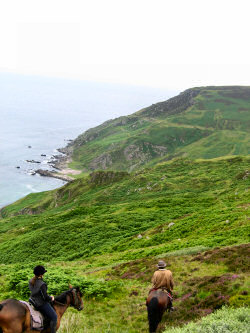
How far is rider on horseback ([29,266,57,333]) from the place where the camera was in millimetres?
10828

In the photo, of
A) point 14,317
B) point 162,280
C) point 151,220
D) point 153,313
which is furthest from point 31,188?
point 14,317

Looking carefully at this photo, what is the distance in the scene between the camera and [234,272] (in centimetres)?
1703

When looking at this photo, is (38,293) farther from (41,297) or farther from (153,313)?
(153,313)

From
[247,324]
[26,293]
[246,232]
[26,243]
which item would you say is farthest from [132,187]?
[247,324]

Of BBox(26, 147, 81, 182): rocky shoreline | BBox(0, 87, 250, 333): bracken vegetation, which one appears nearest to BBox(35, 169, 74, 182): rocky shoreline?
BBox(26, 147, 81, 182): rocky shoreline

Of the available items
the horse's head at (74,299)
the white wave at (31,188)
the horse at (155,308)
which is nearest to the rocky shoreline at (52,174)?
the white wave at (31,188)

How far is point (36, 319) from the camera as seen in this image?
35.2ft

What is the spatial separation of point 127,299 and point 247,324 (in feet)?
30.6

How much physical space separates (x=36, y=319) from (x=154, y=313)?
4.99 meters

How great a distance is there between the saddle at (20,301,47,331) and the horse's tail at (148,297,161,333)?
176 inches

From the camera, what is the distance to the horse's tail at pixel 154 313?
12102 millimetres

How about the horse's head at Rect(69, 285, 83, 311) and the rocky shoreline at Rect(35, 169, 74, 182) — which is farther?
the rocky shoreline at Rect(35, 169, 74, 182)

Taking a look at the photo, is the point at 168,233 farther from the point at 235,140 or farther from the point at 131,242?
the point at 235,140

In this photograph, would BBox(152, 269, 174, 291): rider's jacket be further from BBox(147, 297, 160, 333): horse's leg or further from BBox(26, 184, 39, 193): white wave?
BBox(26, 184, 39, 193): white wave
